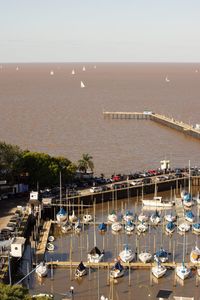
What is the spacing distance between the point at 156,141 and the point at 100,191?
26.9 meters

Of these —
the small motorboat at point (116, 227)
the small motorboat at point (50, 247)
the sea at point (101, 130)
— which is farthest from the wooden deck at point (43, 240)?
the sea at point (101, 130)

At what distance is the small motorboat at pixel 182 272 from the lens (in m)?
27.7

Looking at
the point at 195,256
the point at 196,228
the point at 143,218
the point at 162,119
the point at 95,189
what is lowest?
the point at 195,256

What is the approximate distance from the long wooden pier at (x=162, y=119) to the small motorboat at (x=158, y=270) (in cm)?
4219

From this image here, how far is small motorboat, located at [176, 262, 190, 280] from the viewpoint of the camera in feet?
91.0

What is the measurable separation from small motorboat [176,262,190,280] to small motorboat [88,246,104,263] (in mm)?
4254

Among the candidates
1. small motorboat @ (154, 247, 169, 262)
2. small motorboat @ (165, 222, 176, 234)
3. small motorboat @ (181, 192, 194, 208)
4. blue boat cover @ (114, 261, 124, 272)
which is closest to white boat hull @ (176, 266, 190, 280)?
small motorboat @ (154, 247, 169, 262)

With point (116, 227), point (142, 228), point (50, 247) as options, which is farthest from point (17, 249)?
point (142, 228)

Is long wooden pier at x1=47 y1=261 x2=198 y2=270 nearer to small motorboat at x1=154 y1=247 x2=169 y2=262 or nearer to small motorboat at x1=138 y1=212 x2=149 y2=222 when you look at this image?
small motorboat at x1=154 y1=247 x2=169 y2=262

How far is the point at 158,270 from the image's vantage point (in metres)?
28.0

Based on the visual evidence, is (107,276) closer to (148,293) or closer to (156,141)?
(148,293)

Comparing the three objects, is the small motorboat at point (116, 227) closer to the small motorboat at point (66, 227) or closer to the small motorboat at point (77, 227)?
the small motorboat at point (77, 227)

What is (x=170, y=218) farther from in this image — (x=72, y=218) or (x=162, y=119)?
(x=162, y=119)

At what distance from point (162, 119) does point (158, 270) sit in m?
56.5
